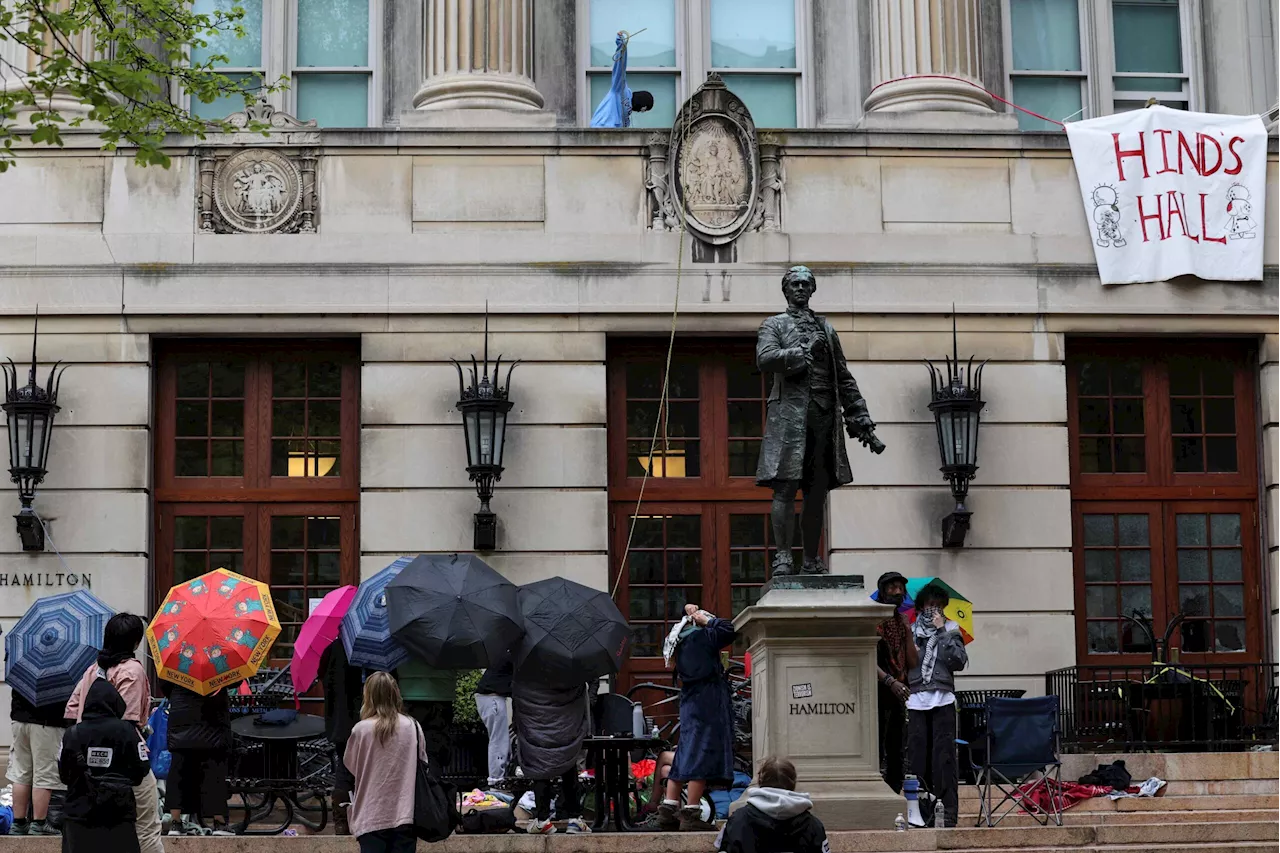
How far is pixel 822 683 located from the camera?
632 inches

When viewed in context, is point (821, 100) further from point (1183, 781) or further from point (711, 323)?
point (1183, 781)

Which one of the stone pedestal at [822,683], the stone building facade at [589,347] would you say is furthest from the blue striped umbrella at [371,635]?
the stone building facade at [589,347]

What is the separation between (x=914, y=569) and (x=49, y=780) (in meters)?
9.66

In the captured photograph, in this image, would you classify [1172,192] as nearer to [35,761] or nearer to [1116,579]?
[1116,579]

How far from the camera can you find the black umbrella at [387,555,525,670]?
1545 cm

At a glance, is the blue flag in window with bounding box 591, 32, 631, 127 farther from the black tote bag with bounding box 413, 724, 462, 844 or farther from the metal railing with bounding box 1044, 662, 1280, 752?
the black tote bag with bounding box 413, 724, 462, 844

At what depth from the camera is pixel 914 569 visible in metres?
21.8

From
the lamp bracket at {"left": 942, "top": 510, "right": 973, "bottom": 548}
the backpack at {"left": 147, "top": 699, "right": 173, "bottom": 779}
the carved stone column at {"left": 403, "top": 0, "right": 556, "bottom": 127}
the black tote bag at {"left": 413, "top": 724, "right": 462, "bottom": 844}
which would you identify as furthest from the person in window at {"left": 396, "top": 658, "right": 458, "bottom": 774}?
the carved stone column at {"left": 403, "top": 0, "right": 556, "bottom": 127}

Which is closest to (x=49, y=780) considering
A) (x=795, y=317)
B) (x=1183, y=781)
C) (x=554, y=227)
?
(x=795, y=317)

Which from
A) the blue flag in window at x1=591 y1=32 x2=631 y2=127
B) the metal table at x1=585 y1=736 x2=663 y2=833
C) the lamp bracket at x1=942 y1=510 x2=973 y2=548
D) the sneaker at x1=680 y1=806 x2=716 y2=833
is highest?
the blue flag in window at x1=591 y1=32 x2=631 y2=127

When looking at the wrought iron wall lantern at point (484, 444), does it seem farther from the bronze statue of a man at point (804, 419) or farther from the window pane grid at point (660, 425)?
the bronze statue of a man at point (804, 419)

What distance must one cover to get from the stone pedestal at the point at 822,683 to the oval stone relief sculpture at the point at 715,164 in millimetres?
7058

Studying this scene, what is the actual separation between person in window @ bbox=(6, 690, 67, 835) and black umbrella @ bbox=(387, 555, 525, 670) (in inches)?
110

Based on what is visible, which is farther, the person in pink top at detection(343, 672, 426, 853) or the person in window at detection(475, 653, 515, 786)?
the person in window at detection(475, 653, 515, 786)
